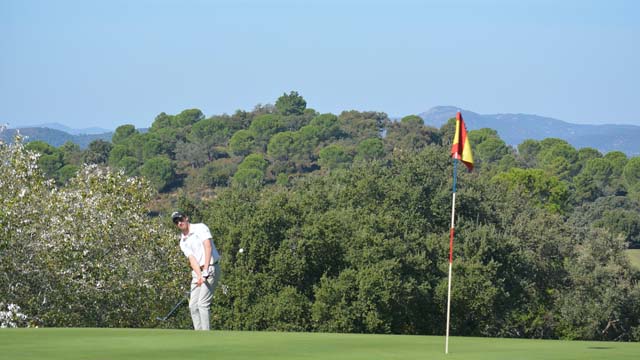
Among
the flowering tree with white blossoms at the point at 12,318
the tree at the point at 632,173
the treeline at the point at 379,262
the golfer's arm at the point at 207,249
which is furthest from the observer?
the tree at the point at 632,173

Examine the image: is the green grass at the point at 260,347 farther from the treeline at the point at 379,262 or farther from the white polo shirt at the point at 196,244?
the treeline at the point at 379,262

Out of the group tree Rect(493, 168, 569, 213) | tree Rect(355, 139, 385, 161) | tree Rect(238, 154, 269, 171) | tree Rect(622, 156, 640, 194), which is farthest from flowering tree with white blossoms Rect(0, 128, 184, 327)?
tree Rect(622, 156, 640, 194)

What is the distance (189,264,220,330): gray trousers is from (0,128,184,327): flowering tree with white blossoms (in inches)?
537

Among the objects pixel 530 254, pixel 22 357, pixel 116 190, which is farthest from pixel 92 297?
pixel 530 254

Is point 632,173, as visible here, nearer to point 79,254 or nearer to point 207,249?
point 79,254

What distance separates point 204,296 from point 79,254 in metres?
16.2

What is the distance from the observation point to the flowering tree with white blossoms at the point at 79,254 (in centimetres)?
3066

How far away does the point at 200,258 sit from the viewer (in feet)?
54.9

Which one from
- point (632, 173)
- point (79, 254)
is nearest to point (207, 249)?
point (79, 254)

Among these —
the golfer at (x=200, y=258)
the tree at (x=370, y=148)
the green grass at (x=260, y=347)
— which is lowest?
the green grass at (x=260, y=347)

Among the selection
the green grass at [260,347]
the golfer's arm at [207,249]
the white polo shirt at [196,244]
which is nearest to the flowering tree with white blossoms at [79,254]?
the white polo shirt at [196,244]

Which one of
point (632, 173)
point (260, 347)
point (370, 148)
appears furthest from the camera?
point (370, 148)

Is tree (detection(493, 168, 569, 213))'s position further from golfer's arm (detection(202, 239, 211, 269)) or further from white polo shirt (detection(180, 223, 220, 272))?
golfer's arm (detection(202, 239, 211, 269))

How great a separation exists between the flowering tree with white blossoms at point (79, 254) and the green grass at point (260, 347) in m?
15.7
